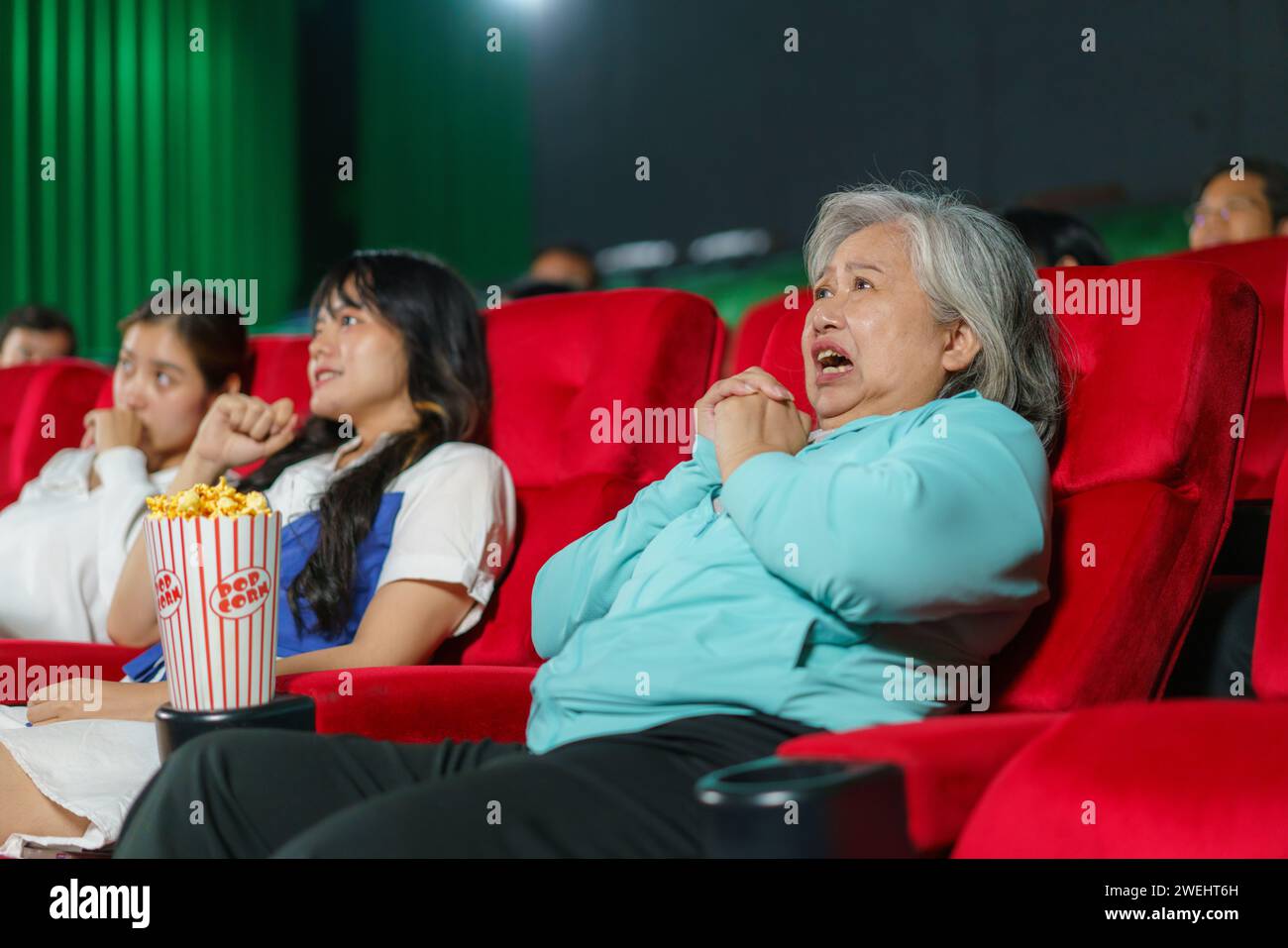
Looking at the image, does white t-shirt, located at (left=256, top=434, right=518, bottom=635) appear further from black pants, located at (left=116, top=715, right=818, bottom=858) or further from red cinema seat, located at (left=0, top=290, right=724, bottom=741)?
black pants, located at (left=116, top=715, right=818, bottom=858)

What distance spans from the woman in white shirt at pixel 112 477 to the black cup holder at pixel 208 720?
910 mm

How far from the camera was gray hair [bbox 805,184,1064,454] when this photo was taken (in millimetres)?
1495

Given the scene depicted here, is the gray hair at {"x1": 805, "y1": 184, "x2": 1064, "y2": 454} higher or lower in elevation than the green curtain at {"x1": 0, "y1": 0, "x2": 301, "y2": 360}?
lower

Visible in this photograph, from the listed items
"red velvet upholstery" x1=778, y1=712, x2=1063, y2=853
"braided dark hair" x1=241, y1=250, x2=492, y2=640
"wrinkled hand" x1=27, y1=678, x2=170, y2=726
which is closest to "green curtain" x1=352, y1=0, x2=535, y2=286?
"braided dark hair" x1=241, y1=250, x2=492, y2=640

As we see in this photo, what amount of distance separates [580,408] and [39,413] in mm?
1429

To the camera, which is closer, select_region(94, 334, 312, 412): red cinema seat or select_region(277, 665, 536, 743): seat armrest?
select_region(277, 665, 536, 743): seat armrest

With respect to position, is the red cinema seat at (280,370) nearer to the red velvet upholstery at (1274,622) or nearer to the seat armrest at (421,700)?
the seat armrest at (421,700)

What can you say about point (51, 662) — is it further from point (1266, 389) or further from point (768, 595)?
point (1266, 389)

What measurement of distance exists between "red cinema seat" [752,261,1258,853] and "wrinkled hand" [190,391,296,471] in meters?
1.28

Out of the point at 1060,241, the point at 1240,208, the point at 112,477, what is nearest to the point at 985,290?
the point at 1060,241

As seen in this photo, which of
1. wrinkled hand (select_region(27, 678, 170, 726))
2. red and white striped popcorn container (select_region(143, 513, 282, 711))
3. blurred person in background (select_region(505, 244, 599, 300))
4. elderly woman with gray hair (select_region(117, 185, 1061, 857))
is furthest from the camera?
blurred person in background (select_region(505, 244, 599, 300))

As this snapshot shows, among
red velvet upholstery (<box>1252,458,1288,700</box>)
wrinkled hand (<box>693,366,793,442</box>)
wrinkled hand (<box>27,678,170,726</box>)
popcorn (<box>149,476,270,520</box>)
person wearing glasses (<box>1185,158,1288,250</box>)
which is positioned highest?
person wearing glasses (<box>1185,158,1288,250</box>)
